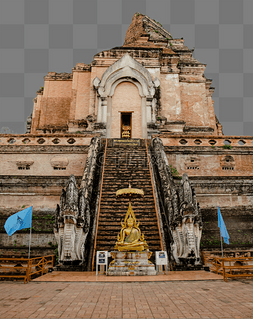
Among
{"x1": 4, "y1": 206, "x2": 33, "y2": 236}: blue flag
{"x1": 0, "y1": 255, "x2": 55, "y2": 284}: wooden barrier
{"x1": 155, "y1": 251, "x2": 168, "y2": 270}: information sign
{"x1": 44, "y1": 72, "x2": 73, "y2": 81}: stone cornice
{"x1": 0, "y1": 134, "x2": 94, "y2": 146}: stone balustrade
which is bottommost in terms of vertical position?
{"x1": 0, "y1": 255, "x2": 55, "y2": 284}: wooden barrier

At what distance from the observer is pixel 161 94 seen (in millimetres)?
24484

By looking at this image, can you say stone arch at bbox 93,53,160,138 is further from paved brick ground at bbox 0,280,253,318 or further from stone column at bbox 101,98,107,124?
paved brick ground at bbox 0,280,253,318

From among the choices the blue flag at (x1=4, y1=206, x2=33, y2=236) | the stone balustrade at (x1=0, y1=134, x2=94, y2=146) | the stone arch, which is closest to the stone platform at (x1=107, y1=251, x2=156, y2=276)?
the blue flag at (x1=4, y1=206, x2=33, y2=236)

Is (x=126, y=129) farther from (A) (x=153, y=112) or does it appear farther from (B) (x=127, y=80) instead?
(B) (x=127, y=80)

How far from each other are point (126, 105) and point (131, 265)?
16.1 metres

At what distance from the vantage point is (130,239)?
31.1ft

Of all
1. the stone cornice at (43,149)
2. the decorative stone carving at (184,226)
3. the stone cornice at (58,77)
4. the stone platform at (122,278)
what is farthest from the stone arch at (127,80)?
the stone platform at (122,278)

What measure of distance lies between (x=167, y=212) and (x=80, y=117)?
14.9m

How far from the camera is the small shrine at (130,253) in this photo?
885 cm

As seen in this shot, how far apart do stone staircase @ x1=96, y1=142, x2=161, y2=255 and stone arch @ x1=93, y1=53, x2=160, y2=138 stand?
5.94 meters

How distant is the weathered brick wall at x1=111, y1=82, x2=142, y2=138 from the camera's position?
880 inches

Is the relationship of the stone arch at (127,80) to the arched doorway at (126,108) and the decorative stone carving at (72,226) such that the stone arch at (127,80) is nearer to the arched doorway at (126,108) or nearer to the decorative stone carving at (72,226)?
the arched doorway at (126,108)

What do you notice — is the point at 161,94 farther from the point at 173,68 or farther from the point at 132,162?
the point at 132,162

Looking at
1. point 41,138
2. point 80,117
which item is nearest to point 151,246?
point 41,138
